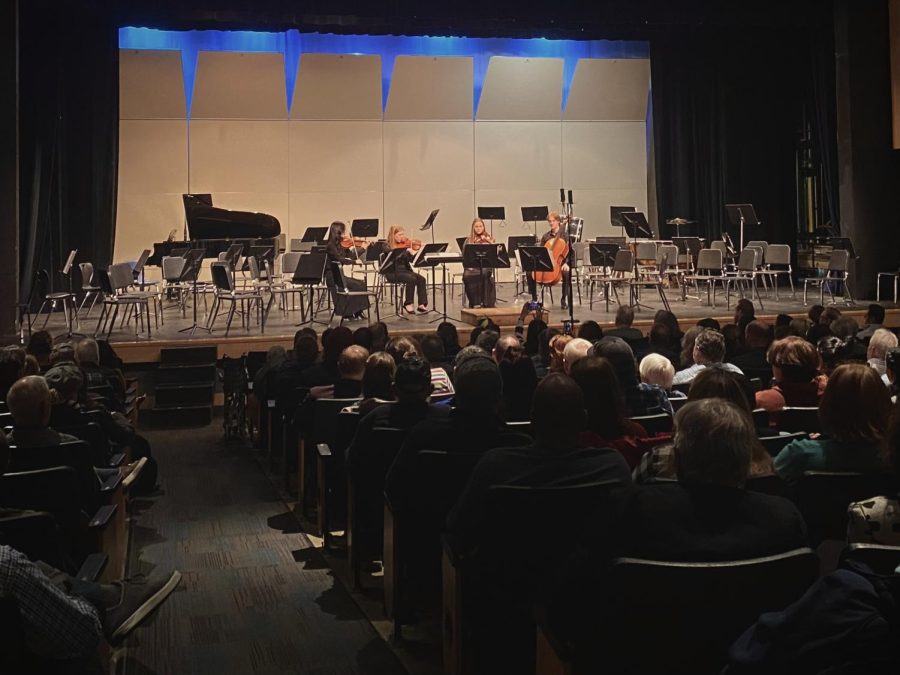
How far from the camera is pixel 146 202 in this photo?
15094 millimetres

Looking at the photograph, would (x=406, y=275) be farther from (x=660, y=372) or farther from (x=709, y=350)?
(x=660, y=372)

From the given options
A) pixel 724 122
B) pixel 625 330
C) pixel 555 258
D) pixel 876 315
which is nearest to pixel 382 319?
pixel 555 258

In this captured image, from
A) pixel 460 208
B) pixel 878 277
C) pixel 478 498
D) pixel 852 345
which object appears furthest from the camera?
pixel 460 208

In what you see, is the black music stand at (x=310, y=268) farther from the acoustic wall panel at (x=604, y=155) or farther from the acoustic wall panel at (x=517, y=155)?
the acoustic wall panel at (x=604, y=155)

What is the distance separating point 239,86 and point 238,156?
1.02 meters

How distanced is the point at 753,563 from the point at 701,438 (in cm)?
37

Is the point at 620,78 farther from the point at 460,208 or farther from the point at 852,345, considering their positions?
the point at 852,345

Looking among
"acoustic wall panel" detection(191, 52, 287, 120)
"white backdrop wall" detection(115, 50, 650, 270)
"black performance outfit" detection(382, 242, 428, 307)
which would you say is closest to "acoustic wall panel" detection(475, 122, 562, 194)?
"white backdrop wall" detection(115, 50, 650, 270)

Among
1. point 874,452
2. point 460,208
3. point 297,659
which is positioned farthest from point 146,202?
point 874,452

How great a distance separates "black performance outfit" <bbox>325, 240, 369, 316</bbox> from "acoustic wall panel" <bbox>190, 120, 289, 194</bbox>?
4.49 metres

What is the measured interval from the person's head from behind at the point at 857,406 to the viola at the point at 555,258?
365 inches

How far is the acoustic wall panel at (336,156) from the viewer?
15.8m

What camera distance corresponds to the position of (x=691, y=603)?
218cm

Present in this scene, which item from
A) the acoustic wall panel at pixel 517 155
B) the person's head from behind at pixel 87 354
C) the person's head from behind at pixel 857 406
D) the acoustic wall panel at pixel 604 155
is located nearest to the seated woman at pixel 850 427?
the person's head from behind at pixel 857 406
